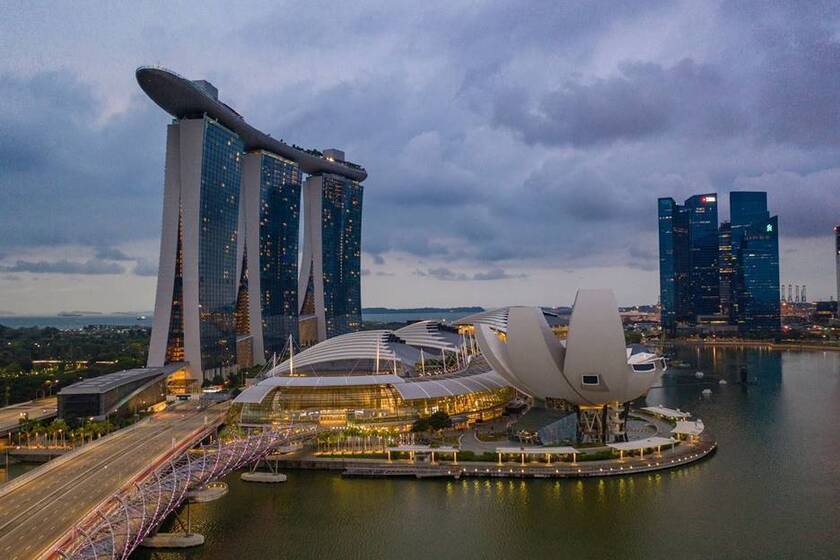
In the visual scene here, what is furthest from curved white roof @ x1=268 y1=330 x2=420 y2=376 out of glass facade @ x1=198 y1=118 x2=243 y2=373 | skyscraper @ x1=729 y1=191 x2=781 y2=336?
skyscraper @ x1=729 y1=191 x2=781 y2=336

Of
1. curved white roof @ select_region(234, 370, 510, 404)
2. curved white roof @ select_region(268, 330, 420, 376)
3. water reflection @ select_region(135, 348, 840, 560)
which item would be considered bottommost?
water reflection @ select_region(135, 348, 840, 560)

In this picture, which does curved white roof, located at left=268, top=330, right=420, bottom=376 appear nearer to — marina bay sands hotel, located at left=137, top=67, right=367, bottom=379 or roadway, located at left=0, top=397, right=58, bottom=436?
marina bay sands hotel, located at left=137, top=67, right=367, bottom=379

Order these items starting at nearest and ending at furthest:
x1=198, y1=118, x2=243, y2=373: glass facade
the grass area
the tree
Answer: the grass area, the tree, x1=198, y1=118, x2=243, y2=373: glass facade

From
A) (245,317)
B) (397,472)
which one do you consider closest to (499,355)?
(397,472)

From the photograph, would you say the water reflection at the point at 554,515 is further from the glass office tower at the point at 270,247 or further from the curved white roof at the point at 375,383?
the glass office tower at the point at 270,247

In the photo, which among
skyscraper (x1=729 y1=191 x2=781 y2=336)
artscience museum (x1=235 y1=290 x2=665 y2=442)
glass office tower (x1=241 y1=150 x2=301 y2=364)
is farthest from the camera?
skyscraper (x1=729 y1=191 x2=781 y2=336)

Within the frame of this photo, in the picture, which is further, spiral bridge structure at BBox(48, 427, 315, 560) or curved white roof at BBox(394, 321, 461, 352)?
curved white roof at BBox(394, 321, 461, 352)

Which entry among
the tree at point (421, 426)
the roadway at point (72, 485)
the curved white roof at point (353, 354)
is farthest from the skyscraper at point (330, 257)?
the tree at point (421, 426)
